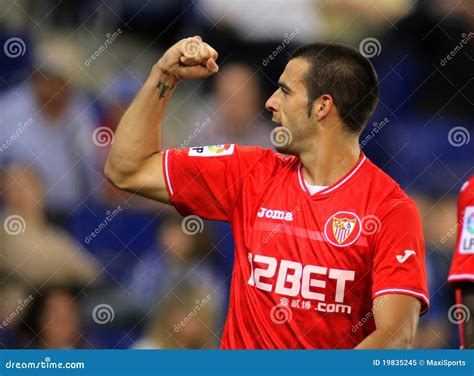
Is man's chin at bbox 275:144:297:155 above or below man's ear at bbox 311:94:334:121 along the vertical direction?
below

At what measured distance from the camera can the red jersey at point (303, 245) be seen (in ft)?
12.9

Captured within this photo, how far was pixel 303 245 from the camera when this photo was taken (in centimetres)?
401

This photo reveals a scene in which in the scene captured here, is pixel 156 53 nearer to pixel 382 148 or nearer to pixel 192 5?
pixel 192 5

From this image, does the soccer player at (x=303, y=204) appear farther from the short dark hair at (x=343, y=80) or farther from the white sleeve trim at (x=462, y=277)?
the white sleeve trim at (x=462, y=277)

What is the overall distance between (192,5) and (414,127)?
5.16ft

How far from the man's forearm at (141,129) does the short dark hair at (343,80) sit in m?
0.68

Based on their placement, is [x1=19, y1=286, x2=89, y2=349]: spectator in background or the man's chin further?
[x1=19, y1=286, x2=89, y2=349]: spectator in background

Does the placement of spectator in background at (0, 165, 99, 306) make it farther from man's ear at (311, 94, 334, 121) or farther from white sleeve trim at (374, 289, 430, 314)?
white sleeve trim at (374, 289, 430, 314)

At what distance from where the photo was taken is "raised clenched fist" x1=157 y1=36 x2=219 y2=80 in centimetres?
387

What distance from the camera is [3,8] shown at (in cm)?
538

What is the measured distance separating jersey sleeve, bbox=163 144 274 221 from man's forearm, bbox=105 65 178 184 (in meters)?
0.14

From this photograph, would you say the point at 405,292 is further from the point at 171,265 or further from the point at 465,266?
the point at 171,265

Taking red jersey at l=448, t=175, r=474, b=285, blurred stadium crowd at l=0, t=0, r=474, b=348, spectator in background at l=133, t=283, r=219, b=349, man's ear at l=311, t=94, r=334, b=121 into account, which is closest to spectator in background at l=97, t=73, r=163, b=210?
blurred stadium crowd at l=0, t=0, r=474, b=348

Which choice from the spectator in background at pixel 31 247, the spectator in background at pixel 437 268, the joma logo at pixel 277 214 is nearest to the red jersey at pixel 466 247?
the joma logo at pixel 277 214
